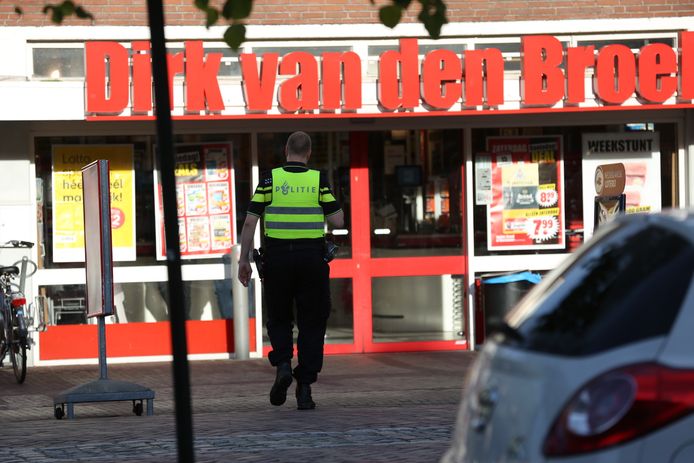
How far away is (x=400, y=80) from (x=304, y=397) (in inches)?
186

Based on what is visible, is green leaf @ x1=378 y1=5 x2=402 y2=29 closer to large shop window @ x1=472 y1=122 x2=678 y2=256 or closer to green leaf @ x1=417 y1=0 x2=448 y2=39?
green leaf @ x1=417 y1=0 x2=448 y2=39

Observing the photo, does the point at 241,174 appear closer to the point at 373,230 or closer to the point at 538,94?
the point at 373,230

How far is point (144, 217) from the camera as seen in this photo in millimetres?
13266

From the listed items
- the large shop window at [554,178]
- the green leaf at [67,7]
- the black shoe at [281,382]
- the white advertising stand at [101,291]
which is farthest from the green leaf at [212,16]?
the large shop window at [554,178]

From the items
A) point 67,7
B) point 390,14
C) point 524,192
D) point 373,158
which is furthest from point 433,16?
point 524,192

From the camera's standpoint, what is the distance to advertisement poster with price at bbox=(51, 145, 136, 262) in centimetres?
1309

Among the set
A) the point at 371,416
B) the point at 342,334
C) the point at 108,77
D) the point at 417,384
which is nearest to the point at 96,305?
the point at 371,416

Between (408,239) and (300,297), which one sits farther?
(408,239)

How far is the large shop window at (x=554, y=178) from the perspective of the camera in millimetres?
13562

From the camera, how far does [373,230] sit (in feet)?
44.2

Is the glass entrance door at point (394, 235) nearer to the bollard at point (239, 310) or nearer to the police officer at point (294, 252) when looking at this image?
the bollard at point (239, 310)

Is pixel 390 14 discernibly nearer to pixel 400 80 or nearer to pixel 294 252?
pixel 294 252

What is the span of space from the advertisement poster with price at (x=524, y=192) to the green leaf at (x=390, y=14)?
8572 mm

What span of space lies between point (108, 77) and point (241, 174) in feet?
6.02
